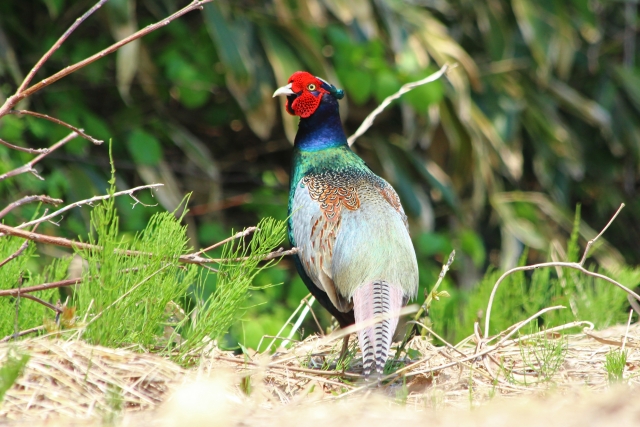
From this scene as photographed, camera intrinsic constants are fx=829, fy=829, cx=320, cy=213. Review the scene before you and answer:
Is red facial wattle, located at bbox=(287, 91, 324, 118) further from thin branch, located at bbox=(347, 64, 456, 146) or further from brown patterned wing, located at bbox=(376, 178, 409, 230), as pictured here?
brown patterned wing, located at bbox=(376, 178, 409, 230)

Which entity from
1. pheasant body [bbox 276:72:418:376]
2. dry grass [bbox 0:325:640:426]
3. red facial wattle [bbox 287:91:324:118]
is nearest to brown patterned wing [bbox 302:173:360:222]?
pheasant body [bbox 276:72:418:376]

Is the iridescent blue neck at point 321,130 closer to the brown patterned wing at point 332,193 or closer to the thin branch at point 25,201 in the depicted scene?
the brown patterned wing at point 332,193

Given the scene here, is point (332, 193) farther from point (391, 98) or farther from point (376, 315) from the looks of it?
point (376, 315)

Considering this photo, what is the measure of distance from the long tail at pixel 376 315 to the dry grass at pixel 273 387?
0.28 feet

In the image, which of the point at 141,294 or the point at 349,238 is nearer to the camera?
the point at 141,294

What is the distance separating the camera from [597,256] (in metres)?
7.42

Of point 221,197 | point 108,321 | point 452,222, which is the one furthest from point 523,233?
point 108,321

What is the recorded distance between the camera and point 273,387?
2.62 metres

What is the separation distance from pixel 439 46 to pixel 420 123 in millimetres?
602

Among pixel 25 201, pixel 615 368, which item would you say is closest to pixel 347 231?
pixel 615 368

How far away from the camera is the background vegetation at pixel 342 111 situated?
5.52 metres

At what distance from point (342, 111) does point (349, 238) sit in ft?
9.70

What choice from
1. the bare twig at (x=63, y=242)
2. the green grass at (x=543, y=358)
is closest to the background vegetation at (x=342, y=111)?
the green grass at (x=543, y=358)

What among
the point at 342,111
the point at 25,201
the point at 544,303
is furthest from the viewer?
the point at 342,111
